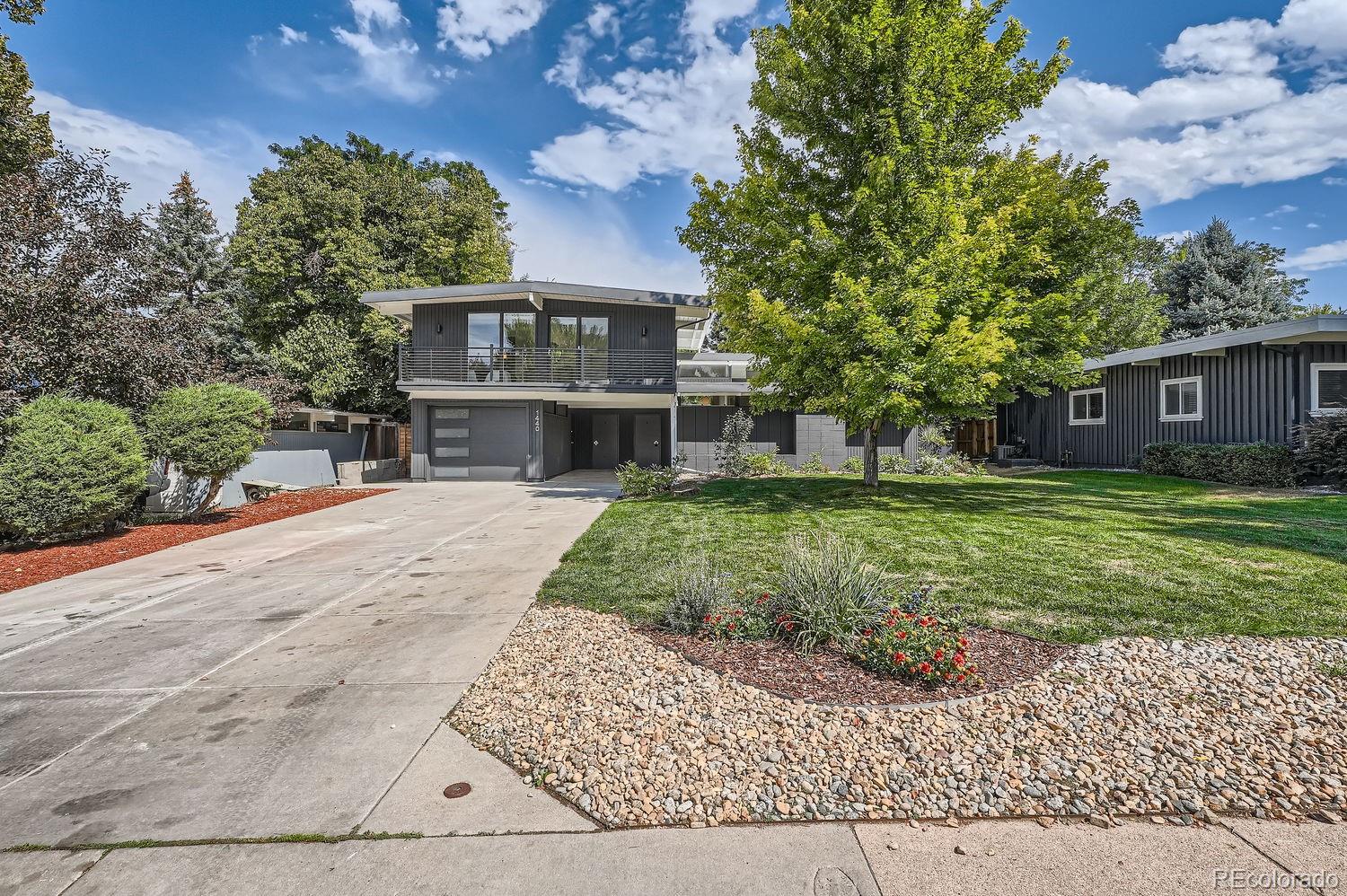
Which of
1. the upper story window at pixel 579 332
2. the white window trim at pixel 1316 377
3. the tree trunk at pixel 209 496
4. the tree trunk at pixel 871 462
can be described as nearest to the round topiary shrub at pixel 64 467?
the tree trunk at pixel 209 496

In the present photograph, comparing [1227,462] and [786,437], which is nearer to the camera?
[1227,462]

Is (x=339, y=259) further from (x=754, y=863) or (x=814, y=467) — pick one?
(x=754, y=863)

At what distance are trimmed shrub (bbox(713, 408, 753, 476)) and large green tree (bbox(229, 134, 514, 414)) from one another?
12.3 m

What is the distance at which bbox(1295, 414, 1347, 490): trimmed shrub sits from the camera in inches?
446

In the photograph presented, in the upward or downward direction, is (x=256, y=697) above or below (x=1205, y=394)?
below

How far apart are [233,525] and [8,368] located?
366 cm

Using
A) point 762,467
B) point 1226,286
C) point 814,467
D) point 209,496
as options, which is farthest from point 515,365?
point 1226,286

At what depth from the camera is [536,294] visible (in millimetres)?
16984

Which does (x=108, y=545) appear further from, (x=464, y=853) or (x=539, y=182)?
(x=539, y=182)

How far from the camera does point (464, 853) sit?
2.21m

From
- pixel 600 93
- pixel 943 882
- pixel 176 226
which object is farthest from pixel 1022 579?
pixel 176 226

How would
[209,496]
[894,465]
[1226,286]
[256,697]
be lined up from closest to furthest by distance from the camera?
[256,697] < [209,496] < [894,465] < [1226,286]

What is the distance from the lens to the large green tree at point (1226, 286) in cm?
2603
